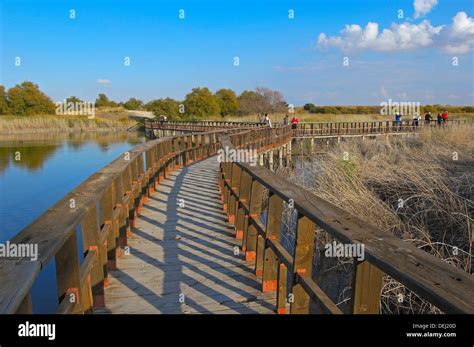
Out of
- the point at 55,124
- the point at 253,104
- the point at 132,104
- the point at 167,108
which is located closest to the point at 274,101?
the point at 253,104

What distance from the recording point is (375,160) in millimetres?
11766

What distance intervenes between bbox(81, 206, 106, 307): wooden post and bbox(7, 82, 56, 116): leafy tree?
69988mm

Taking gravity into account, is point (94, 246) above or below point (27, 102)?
below

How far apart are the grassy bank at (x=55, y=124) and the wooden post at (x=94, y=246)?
43801 millimetres

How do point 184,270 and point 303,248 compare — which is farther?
point 184,270

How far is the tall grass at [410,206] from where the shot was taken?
5085 mm

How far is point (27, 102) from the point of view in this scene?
2581 inches

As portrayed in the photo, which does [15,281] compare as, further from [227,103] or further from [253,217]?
[227,103]

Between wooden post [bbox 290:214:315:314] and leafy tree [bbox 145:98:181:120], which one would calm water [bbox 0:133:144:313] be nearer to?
wooden post [bbox 290:214:315:314]

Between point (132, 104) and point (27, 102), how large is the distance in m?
38.5

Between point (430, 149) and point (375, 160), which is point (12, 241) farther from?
point (430, 149)

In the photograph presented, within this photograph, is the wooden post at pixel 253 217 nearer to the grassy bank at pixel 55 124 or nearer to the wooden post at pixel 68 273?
the wooden post at pixel 68 273
